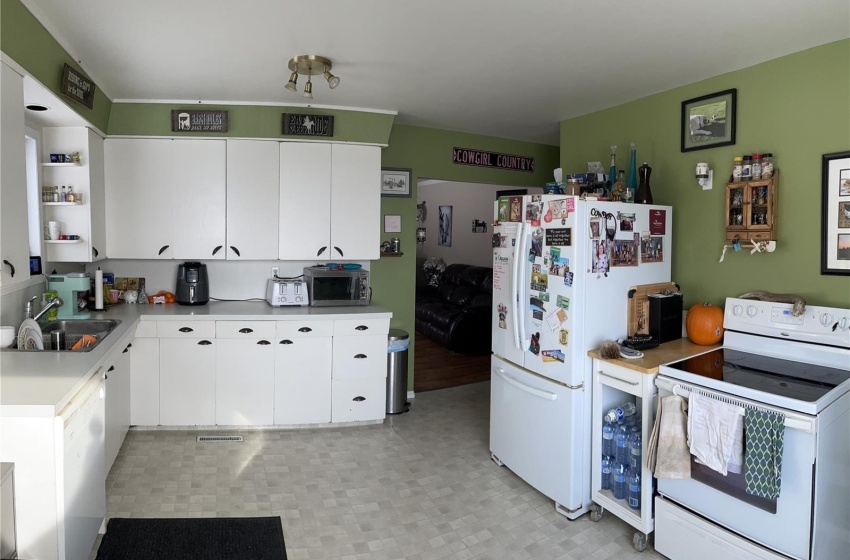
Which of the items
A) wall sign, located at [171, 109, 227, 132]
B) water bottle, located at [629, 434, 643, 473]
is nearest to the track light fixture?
wall sign, located at [171, 109, 227, 132]

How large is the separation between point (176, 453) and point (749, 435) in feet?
10.6

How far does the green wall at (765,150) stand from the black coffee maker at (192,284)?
331 cm

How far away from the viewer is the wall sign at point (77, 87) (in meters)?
2.70

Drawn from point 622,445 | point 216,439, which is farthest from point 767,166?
point 216,439

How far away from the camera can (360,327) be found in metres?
3.79

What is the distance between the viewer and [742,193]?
2.78 meters

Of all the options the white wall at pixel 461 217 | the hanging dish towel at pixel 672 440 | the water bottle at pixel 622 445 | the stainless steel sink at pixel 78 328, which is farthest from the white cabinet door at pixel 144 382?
the white wall at pixel 461 217

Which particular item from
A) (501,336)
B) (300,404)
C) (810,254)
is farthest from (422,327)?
(810,254)

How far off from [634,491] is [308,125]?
10.6ft

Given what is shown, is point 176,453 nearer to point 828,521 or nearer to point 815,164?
point 828,521

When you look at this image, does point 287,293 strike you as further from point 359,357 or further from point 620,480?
point 620,480

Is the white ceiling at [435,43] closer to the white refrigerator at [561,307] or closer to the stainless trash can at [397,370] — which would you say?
the white refrigerator at [561,307]

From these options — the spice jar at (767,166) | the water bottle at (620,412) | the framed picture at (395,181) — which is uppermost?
the framed picture at (395,181)

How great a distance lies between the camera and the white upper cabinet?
12.7ft
